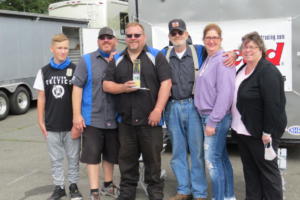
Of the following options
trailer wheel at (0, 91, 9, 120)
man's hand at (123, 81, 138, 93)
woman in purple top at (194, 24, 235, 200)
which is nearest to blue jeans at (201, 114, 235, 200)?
woman in purple top at (194, 24, 235, 200)

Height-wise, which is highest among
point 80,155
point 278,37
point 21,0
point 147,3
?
point 21,0

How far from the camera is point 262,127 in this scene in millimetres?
3291

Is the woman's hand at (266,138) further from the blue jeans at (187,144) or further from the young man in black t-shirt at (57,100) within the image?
the young man in black t-shirt at (57,100)

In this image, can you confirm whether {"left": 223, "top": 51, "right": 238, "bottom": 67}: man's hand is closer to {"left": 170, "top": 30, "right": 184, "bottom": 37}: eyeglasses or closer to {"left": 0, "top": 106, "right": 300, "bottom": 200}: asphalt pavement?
{"left": 170, "top": 30, "right": 184, "bottom": 37}: eyeglasses

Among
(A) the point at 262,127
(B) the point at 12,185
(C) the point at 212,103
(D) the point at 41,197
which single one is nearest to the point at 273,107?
(A) the point at 262,127

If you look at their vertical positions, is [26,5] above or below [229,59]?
above

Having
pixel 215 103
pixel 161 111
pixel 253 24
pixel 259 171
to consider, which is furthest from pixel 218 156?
pixel 253 24

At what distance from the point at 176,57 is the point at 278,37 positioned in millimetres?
1853

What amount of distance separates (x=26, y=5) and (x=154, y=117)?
2082 centimetres

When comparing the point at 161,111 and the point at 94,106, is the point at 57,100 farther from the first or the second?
the point at 161,111

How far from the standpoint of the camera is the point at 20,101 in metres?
10.8

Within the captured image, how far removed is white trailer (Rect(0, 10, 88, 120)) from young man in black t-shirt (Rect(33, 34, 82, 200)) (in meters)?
6.28

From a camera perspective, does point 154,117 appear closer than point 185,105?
Yes

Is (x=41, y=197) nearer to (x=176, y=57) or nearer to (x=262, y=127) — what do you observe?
→ (x=176, y=57)
